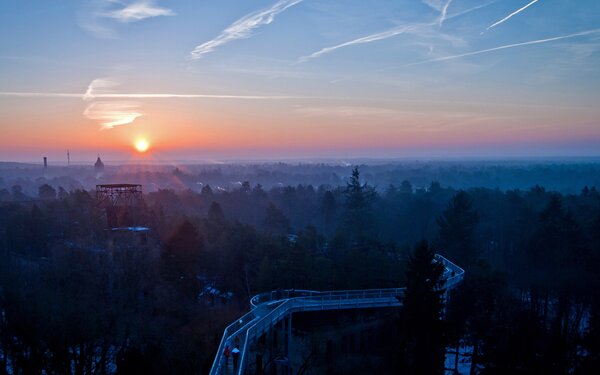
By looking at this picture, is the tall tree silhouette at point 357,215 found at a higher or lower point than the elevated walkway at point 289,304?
higher

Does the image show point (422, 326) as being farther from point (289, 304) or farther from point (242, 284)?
point (242, 284)

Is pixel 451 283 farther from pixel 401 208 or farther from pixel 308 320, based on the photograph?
pixel 401 208

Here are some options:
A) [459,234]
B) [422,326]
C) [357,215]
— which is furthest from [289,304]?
[357,215]

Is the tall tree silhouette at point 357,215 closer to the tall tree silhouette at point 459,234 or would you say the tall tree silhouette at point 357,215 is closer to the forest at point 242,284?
the forest at point 242,284

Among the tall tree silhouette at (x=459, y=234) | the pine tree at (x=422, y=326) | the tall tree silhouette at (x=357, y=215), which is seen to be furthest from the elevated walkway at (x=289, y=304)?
the tall tree silhouette at (x=357, y=215)

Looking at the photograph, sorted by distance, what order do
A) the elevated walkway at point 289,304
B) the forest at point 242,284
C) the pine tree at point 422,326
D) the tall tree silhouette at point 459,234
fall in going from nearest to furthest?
the elevated walkway at point 289,304, the pine tree at point 422,326, the forest at point 242,284, the tall tree silhouette at point 459,234

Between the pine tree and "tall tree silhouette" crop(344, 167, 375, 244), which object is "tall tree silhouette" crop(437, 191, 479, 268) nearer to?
"tall tree silhouette" crop(344, 167, 375, 244)

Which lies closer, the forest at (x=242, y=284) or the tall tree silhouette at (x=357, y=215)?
the forest at (x=242, y=284)
